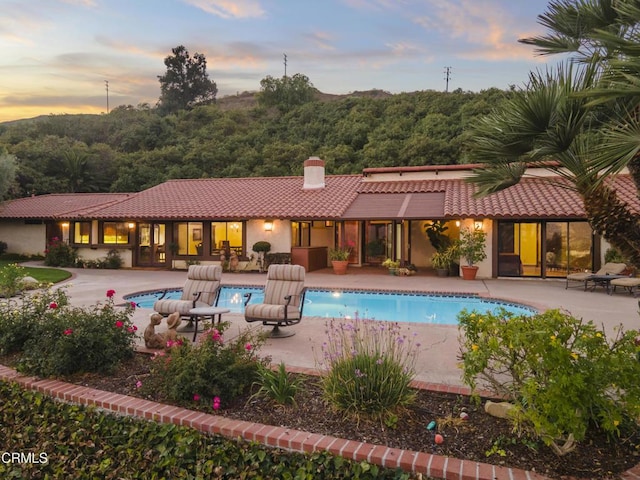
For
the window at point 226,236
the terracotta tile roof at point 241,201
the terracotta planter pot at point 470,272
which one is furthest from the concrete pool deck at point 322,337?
the terracotta tile roof at point 241,201

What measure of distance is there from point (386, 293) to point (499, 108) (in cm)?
1034

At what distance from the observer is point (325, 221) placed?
2338 centimetres

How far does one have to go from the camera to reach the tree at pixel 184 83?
6912 cm

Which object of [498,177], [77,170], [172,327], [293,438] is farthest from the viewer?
[77,170]

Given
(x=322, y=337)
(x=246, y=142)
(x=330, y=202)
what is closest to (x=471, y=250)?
(x=330, y=202)

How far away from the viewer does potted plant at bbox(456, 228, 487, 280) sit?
17.4 meters

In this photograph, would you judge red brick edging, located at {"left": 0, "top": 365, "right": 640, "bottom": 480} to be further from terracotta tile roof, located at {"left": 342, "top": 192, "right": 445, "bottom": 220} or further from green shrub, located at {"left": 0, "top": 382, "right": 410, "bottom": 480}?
terracotta tile roof, located at {"left": 342, "top": 192, "right": 445, "bottom": 220}

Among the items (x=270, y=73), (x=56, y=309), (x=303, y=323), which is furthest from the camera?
(x=270, y=73)

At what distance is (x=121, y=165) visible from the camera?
142ft

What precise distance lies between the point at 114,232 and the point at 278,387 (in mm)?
21056

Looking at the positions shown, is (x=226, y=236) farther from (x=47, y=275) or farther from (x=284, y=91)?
(x=284, y=91)

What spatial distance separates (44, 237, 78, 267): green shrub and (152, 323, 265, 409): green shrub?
20.2 m

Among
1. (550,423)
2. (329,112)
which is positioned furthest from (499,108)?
(329,112)

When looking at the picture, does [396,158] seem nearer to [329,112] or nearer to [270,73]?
[329,112]
